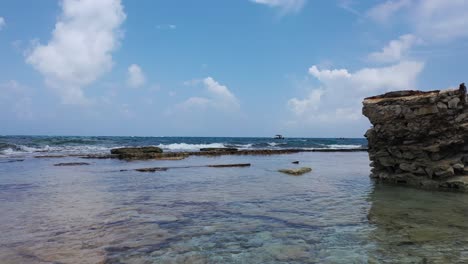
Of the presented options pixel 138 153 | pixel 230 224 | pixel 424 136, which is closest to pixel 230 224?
pixel 230 224

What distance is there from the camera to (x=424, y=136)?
56.2ft

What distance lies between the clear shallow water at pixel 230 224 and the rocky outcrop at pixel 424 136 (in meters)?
1.59

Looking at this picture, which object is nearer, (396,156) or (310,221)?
(310,221)

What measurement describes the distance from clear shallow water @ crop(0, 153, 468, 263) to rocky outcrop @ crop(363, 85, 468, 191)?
1.59m

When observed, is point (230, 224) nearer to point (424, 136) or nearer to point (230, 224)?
point (230, 224)

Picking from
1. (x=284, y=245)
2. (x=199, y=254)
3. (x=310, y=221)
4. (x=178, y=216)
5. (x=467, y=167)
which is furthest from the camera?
(x=467, y=167)

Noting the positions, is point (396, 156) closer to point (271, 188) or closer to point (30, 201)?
point (271, 188)

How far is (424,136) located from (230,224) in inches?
461

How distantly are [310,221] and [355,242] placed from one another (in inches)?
84.7

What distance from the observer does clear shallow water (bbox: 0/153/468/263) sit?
7.40 meters

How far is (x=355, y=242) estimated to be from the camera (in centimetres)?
826

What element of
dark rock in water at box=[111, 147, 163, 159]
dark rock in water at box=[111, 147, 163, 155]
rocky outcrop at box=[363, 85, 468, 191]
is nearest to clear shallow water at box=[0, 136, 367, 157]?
dark rock in water at box=[111, 147, 163, 155]

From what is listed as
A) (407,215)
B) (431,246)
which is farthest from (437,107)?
(431,246)

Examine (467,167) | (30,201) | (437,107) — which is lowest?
(30,201)
